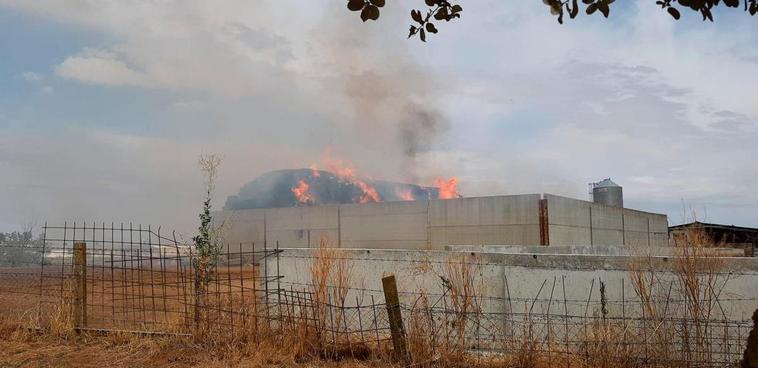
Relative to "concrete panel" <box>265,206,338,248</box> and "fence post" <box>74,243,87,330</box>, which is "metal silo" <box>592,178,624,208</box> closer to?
"concrete panel" <box>265,206,338,248</box>

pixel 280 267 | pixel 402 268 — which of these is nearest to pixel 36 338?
pixel 280 267

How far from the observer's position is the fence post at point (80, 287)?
8.48 metres

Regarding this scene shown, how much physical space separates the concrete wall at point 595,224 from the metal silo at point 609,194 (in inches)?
104

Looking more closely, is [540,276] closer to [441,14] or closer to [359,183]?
[441,14]

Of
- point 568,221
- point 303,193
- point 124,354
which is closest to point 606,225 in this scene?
point 568,221

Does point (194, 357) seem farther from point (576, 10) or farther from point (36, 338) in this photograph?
point (576, 10)

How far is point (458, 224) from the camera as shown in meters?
31.7

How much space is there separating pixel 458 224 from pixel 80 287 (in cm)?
2463

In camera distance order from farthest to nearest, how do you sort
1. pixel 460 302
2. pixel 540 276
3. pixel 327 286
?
pixel 540 276, pixel 327 286, pixel 460 302

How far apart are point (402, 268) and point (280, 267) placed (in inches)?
101

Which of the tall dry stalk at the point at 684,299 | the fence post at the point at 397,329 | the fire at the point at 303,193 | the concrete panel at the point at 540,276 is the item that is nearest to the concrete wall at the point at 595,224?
the concrete panel at the point at 540,276

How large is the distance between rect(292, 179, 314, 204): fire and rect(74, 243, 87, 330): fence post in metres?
38.4

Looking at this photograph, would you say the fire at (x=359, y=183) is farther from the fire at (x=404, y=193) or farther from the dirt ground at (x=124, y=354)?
the dirt ground at (x=124, y=354)

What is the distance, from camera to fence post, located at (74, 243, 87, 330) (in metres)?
8.48
